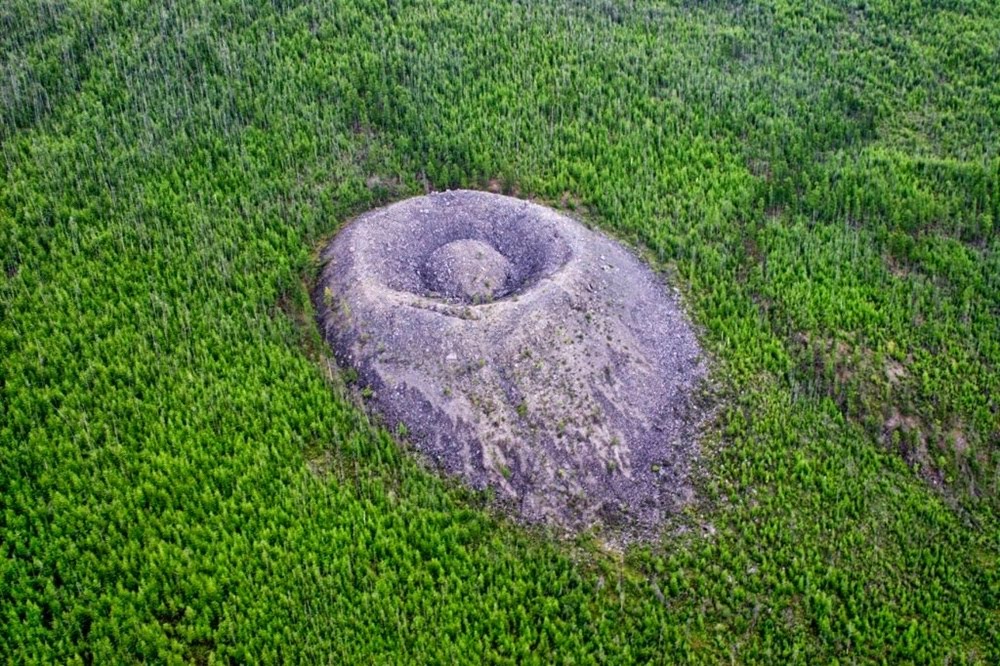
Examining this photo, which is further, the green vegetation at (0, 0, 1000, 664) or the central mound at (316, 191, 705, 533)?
the central mound at (316, 191, 705, 533)

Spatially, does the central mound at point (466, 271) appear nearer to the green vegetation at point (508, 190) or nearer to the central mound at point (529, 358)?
the central mound at point (529, 358)

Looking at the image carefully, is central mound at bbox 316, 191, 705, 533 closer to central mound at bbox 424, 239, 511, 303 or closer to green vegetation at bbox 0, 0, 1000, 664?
central mound at bbox 424, 239, 511, 303

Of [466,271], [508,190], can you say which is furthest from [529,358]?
[508,190]

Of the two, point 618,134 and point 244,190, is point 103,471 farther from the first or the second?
point 618,134

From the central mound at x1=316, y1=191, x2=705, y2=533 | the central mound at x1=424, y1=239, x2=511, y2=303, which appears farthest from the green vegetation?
the central mound at x1=424, y1=239, x2=511, y2=303

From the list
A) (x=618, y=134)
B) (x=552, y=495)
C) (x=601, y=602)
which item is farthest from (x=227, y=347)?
(x=618, y=134)

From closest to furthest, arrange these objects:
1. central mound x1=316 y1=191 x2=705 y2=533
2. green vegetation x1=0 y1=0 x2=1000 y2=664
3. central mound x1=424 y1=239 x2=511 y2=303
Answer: green vegetation x1=0 y1=0 x2=1000 y2=664 → central mound x1=316 y1=191 x2=705 y2=533 → central mound x1=424 y1=239 x2=511 y2=303

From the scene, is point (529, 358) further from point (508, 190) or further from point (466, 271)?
point (508, 190)
